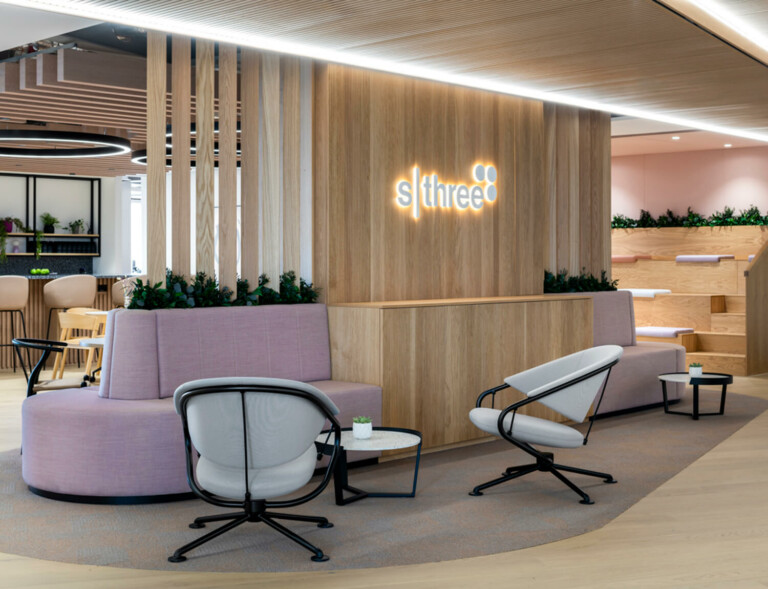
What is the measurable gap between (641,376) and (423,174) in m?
3.29

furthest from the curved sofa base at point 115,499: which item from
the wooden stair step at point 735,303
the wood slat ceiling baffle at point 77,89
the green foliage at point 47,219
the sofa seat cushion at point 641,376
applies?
the green foliage at point 47,219

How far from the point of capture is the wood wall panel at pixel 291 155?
6.85 metres

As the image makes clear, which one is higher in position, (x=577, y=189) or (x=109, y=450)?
(x=577, y=189)

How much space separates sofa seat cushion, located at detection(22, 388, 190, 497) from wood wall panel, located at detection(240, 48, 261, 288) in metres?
1.69

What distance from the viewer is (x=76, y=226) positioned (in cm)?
1711

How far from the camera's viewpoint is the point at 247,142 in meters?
6.71

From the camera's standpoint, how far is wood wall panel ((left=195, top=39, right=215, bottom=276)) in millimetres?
6336

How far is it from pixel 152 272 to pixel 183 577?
2643 millimetres

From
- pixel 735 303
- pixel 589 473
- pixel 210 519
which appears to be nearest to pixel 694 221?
pixel 735 303

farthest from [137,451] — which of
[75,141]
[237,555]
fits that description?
[75,141]

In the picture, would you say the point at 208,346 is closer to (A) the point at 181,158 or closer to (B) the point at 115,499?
(B) the point at 115,499

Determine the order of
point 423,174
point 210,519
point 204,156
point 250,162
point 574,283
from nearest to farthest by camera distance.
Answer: point 210,519, point 204,156, point 250,162, point 423,174, point 574,283

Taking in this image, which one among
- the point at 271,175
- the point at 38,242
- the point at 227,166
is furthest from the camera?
the point at 38,242

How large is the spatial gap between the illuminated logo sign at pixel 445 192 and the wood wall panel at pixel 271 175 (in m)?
1.11
